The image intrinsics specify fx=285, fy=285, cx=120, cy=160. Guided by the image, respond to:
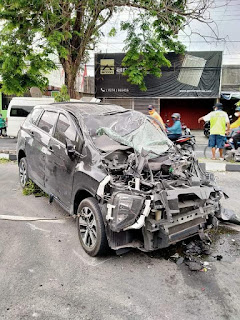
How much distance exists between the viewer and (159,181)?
3232mm

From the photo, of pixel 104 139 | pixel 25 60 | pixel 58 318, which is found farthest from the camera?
pixel 25 60

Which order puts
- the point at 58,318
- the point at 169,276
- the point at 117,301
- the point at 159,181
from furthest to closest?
the point at 159,181 → the point at 169,276 → the point at 117,301 → the point at 58,318

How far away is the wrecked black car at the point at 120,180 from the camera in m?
2.96

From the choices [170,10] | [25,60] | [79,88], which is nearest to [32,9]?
[25,60]

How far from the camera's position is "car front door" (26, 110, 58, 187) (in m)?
4.54

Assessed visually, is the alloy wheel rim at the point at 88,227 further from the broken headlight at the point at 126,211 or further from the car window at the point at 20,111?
the car window at the point at 20,111

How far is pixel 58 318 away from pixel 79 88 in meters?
19.2

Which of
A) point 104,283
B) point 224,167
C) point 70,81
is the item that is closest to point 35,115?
point 104,283

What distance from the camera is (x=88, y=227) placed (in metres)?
3.38

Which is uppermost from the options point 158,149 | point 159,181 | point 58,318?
point 158,149

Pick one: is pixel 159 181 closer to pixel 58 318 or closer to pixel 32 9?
pixel 58 318

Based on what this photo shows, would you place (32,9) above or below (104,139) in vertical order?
above

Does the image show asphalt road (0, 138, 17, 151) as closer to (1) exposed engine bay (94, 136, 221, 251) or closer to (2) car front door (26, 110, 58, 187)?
(2) car front door (26, 110, 58, 187)

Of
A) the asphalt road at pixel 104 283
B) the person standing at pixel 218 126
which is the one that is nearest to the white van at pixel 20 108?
the person standing at pixel 218 126
